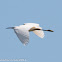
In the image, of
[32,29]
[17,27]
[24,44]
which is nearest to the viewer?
[24,44]

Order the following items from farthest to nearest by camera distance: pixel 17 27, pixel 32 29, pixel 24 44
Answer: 1. pixel 32 29
2. pixel 17 27
3. pixel 24 44

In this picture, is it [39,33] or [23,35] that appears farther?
[39,33]

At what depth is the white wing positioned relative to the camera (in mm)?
15430

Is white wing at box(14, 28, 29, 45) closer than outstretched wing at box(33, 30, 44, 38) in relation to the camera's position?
Yes

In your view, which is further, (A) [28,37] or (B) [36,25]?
(B) [36,25]

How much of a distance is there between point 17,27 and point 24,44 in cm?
148

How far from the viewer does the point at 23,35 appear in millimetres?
15719

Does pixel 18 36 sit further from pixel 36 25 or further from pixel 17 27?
pixel 36 25

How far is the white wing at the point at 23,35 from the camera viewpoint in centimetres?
1543

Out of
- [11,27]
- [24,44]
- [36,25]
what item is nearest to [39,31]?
[36,25]

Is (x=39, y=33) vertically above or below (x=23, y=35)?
above

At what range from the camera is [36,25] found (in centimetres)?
1867

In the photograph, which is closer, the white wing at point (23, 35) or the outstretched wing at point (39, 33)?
the white wing at point (23, 35)

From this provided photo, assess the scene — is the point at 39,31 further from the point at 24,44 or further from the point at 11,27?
the point at 24,44
